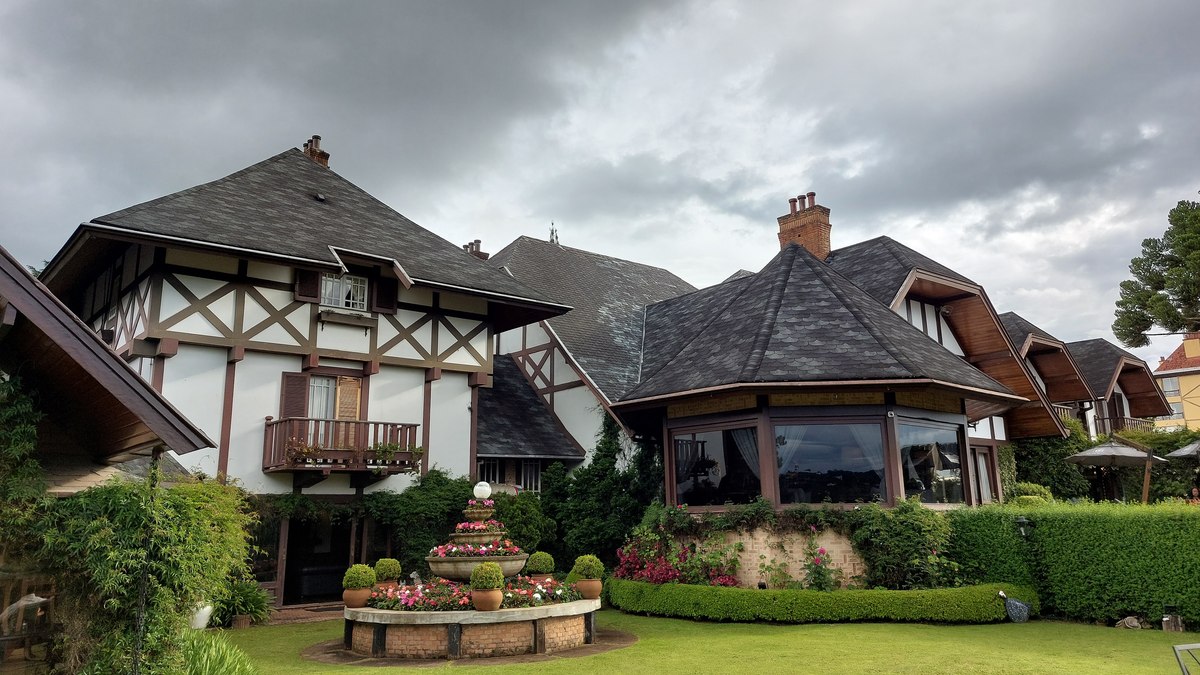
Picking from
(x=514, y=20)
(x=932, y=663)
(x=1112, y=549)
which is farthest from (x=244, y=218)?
(x=1112, y=549)

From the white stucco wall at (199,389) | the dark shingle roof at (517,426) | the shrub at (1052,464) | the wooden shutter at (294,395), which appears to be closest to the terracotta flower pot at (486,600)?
the white stucco wall at (199,389)

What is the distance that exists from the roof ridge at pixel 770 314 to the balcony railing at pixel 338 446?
306 inches

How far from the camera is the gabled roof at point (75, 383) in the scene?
6.04 meters

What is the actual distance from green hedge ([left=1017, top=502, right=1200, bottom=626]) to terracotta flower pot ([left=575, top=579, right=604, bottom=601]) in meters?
7.88

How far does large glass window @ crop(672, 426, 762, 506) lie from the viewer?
1561cm

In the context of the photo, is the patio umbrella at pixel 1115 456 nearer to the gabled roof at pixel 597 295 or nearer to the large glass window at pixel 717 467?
the large glass window at pixel 717 467

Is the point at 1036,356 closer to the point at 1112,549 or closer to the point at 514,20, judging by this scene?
the point at 1112,549

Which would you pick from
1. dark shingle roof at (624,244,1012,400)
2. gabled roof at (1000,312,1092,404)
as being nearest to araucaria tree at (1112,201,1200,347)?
gabled roof at (1000,312,1092,404)

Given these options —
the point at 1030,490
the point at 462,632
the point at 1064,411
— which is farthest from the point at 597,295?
the point at 1064,411

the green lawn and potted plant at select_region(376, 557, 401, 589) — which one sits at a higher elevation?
potted plant at select_region(376, 557, 401, 589)

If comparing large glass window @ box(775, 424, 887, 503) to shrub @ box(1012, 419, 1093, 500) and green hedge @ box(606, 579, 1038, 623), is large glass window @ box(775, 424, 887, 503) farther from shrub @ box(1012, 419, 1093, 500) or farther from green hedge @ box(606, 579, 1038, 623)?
shrub @ box(1012, 419, 1093, 500)

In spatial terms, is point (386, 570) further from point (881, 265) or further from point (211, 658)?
point (881, 265)

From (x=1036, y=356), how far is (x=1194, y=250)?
296 inches

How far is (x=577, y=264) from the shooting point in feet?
91.2
